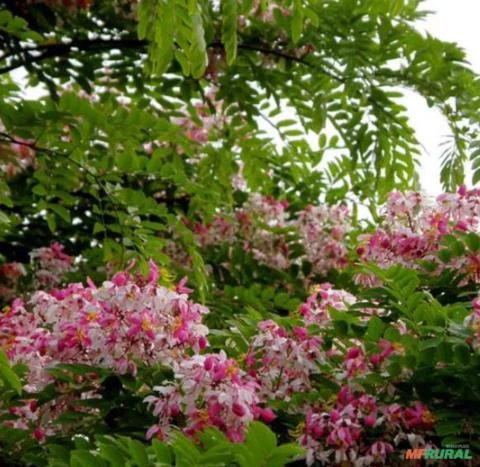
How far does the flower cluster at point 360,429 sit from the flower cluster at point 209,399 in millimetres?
121

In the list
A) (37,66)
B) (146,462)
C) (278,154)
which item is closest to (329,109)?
(278,154)

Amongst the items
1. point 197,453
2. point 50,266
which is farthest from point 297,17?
point 50,266

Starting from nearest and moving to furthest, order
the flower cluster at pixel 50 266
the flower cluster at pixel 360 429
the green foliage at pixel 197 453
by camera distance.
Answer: the green foliage at pixel 197 453, the flower cluster at pixel 360 429, the flower cluster at pixel 50 266

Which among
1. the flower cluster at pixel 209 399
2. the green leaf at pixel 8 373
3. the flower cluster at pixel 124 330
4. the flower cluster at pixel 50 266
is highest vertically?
the flower cluster at pixel 50 266

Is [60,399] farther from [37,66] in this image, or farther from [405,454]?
[37,66]

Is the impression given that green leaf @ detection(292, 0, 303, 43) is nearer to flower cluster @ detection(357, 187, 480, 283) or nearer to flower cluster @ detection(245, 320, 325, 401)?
flower cluster @ detection(357, 187, 480, 283)

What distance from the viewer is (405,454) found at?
2223mm

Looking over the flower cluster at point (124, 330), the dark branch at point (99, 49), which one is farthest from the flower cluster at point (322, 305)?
the dark branch at point (99, 49)

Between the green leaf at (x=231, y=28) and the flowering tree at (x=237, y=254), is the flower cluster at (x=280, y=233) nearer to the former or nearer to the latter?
the flowering tree at (x=237, y=254)

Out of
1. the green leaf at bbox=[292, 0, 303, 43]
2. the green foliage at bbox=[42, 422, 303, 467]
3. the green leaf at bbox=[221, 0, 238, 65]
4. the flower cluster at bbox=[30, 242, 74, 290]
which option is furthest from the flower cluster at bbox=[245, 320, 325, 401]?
the flower cluster at bbox=[30, 242, 74, 290]

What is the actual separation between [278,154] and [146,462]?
11.8ft

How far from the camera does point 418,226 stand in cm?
299

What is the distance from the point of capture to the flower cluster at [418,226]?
2.86 m

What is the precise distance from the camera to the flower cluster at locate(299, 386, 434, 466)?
87.1 inches
